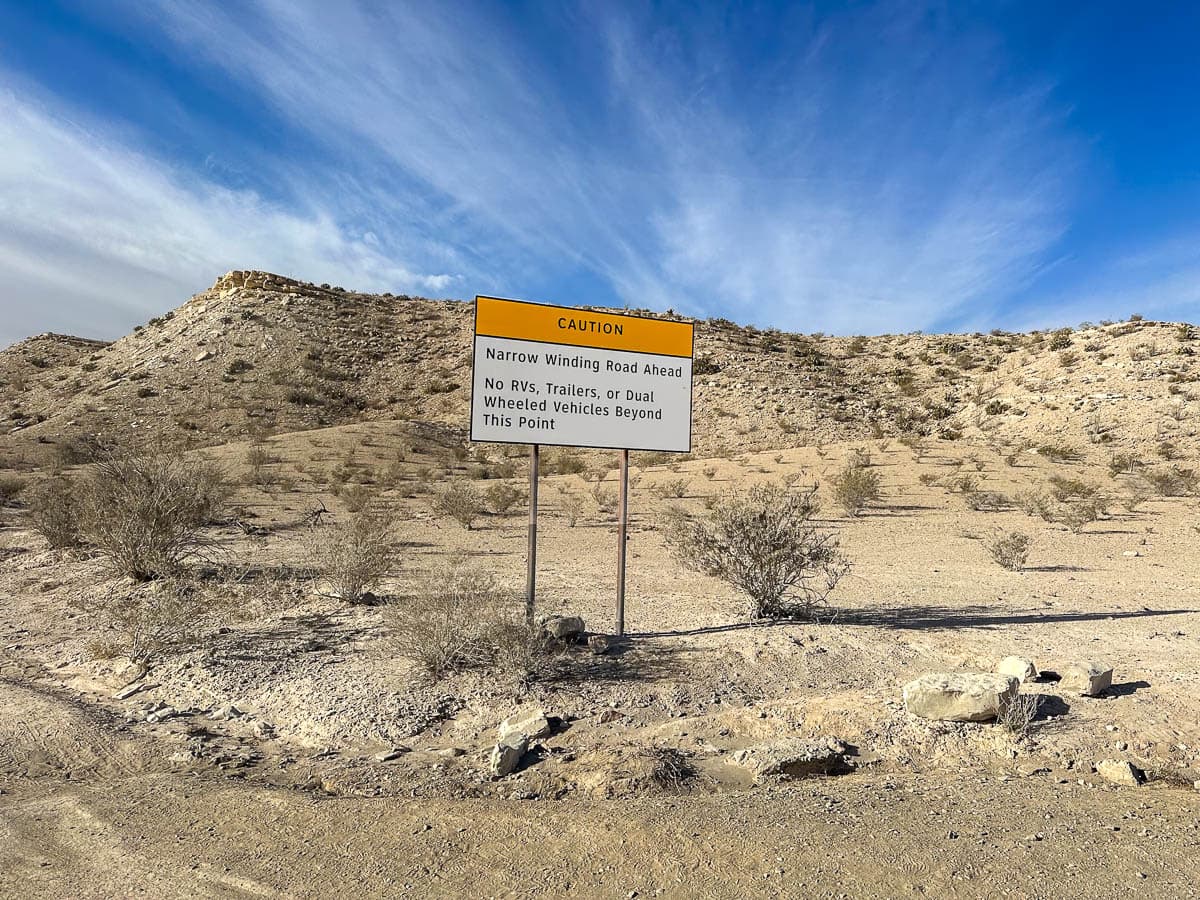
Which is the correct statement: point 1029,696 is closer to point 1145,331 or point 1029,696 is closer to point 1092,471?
point 1092,471

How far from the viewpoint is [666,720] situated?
5250mm

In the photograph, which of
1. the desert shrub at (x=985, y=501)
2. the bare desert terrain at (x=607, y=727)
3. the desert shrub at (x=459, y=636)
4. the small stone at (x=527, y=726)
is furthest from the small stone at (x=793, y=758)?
the desert shrub at (x=985, y=501)

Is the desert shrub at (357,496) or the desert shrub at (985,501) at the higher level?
the desert shrub at (985,501)

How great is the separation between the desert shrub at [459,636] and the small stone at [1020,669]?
383 centimetres

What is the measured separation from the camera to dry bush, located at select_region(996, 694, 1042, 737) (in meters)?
4.75

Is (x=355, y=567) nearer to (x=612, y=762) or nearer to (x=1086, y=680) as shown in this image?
(x=612, y=762)

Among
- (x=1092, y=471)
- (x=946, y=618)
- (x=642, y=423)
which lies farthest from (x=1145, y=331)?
(x=642, y=423)

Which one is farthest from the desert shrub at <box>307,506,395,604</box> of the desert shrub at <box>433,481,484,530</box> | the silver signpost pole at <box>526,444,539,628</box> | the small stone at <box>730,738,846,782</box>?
the desert shrub at <box>433,481,484,530</box>

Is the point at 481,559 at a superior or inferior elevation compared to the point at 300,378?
inferior

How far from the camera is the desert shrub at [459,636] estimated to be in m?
5.81

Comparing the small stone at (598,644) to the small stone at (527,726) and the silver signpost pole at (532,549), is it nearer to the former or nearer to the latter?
the silver signpost pole at (532,549)

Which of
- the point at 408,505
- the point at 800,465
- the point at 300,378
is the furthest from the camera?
the point at 300,378

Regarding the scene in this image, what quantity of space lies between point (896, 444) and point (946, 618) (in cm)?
1890

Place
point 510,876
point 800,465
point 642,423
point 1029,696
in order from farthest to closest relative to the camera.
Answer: point 800,465
point 642,423
point 1029,696
point 510,876
